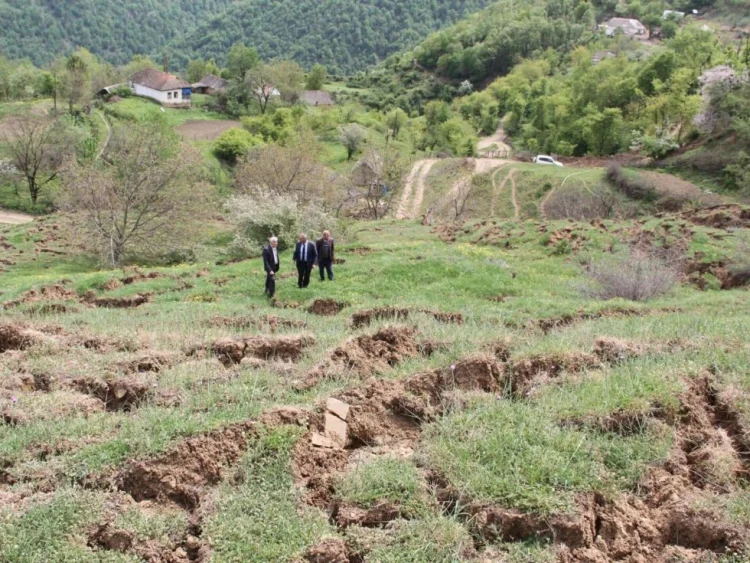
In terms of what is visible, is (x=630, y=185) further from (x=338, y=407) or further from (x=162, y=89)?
(x=162, y=89)

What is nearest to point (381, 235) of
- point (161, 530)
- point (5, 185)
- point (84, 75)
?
point (161, 530)

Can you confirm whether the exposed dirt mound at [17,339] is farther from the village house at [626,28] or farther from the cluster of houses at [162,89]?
the village house at [626,28]

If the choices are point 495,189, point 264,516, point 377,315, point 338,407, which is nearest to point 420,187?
point 495,189

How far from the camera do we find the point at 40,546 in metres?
3.91

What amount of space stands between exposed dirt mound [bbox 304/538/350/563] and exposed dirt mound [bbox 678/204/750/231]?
22635 millimetres

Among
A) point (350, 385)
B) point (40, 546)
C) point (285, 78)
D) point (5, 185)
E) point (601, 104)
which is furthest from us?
point (285, 78)

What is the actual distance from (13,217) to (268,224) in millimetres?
28979

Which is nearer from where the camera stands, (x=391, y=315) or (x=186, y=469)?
(x=186, y=469)

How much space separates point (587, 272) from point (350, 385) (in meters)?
13.8

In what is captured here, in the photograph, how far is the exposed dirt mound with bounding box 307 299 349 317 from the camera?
13547mm

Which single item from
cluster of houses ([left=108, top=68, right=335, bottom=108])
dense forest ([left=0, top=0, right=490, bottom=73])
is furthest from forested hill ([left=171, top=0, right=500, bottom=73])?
cluster of houses ([left=108, top=68, right=335, bottom=108])

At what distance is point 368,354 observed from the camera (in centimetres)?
718


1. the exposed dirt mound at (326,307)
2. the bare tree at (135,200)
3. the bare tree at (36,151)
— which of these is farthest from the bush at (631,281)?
the bare tree at (36,151)

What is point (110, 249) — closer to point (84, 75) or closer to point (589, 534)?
point (589, 534)
